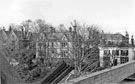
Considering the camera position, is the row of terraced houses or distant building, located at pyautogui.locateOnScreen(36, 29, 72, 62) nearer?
Answer: distant building, located at pyautogui.locateOnScreen(36, 29, 72, 62)

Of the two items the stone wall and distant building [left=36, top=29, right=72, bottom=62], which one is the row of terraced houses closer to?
distant building [left=36, top=29, right=72, bottom=62]

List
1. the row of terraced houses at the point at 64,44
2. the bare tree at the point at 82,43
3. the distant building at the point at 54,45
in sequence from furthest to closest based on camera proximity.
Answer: the row of terraced houses at the point at 64,44 → the distant building at the point at 54,45 → the bare tree at the point at 82,43

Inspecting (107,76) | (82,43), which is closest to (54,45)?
(82,43)

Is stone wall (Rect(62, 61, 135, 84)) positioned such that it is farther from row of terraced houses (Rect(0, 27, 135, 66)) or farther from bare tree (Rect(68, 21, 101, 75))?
row of terraced houses (Rect(0, 27, 135, 66))

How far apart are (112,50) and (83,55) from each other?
7.04 metres

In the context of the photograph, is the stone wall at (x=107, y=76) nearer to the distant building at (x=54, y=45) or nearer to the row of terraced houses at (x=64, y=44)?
the distant building at (x=54, y=45)

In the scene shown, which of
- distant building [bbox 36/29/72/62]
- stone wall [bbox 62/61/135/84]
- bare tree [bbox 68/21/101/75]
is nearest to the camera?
stone wall [bbox 62/61/135/84]

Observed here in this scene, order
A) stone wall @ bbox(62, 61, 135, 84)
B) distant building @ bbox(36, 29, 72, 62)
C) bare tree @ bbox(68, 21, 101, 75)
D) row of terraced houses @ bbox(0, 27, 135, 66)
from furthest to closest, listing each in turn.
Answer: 1. row of terraced houses @ bbox(0, 27, 135, 66)
2. distant building @ bbox(36, 29, 72, 62)
3. bare tree @ bbox(68, 21, 101, 75)
4. stone wall @ bbox(62, 61, 135, 84)

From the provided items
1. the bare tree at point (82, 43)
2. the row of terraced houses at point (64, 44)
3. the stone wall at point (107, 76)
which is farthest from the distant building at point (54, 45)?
the stone wall at point (107, 76)

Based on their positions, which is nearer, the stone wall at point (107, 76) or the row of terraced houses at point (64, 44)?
the stone wall at point (107, 76)

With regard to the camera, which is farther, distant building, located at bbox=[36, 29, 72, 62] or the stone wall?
distant building, located at bbox=[36, 29, 72, 62]

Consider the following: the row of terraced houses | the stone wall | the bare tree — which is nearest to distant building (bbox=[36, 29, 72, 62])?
the row of terraced houses

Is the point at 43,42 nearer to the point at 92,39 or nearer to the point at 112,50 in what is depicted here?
the point at 92,39

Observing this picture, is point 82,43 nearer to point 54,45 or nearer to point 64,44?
point 54,45
